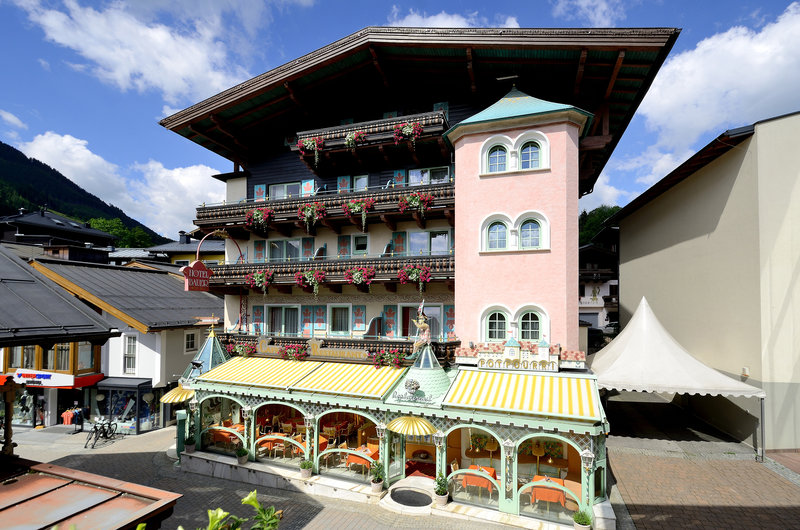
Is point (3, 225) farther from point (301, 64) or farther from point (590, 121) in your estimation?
point (590, 121)

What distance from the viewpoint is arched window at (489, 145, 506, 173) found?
16.6 metres

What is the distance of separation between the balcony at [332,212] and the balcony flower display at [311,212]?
0.65 ft

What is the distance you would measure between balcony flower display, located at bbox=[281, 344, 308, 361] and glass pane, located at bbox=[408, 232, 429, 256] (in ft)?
22.6

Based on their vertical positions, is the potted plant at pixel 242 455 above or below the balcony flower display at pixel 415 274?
below

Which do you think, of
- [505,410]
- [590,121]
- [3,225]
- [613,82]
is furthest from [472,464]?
[3,225]

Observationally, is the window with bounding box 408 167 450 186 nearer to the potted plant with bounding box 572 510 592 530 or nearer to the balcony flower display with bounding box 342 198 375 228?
the balcony flower display with bounding box 342 198 375 228

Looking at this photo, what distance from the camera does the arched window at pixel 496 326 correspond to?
16.3 meters

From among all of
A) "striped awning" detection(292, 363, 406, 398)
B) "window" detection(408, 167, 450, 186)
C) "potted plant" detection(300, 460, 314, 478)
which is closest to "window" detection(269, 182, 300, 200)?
"window" detection(408, 167, 450, 186)

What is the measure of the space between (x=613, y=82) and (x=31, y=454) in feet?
105

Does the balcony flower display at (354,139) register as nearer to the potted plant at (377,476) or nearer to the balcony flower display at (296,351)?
the balcony flower display at (296,351)

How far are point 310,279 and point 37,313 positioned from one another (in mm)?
12683

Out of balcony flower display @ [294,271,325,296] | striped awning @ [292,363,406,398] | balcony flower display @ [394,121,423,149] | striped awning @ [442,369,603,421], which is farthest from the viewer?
balcony flower display @ [294,271,325,296]

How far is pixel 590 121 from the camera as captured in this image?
1623 centimetres

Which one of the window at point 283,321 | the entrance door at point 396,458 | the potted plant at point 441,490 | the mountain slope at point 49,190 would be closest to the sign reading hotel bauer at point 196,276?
the window at point 283,321
